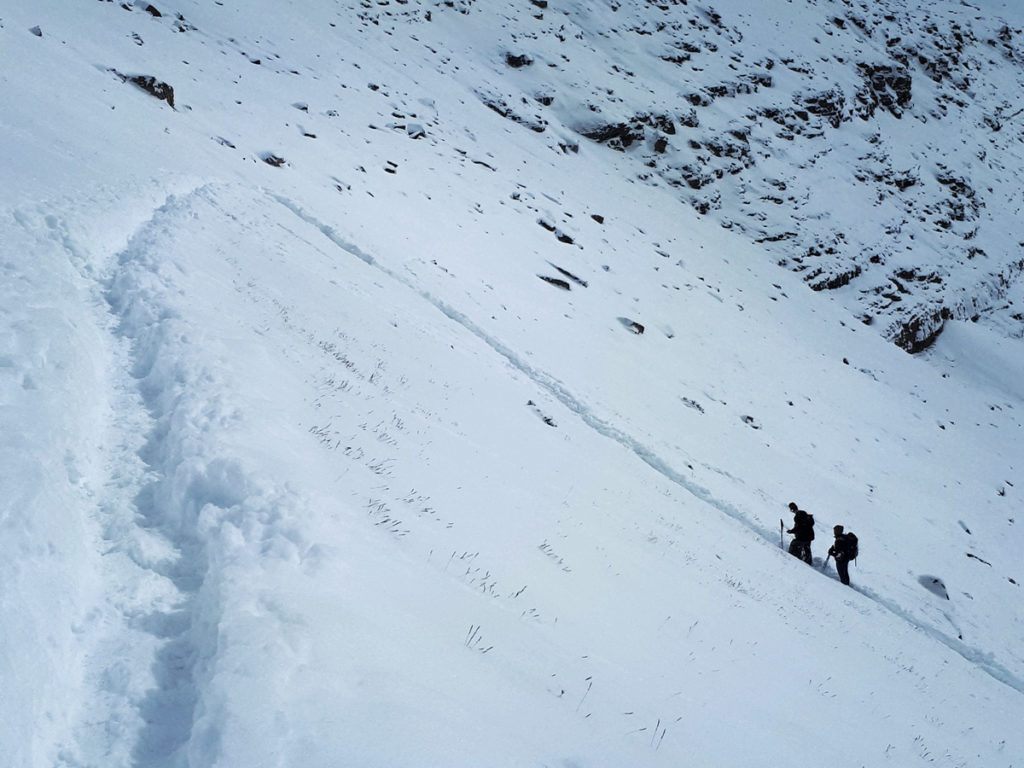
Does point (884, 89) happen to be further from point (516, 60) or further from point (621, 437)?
point (621, 437)

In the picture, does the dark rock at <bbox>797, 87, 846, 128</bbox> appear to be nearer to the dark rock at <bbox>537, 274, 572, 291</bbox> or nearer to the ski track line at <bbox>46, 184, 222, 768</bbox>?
the dark rock at <bbox>537, 274, 572, 291</bbox>

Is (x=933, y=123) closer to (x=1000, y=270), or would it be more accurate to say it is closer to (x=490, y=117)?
(x=1000, y=270)

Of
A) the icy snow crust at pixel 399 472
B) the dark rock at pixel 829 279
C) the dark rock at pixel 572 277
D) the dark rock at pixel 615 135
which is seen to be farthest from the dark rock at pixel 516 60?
the dark rock at pixel 572 277

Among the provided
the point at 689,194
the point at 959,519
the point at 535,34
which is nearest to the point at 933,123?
the point at 689,194

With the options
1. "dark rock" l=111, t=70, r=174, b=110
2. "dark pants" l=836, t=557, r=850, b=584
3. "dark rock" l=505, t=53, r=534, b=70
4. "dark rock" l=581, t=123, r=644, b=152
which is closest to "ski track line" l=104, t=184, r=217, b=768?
"dark pants" l=836, t=557, r=850, b=584

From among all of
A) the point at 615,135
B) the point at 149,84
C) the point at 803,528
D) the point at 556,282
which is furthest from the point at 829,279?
the point at 149,84
